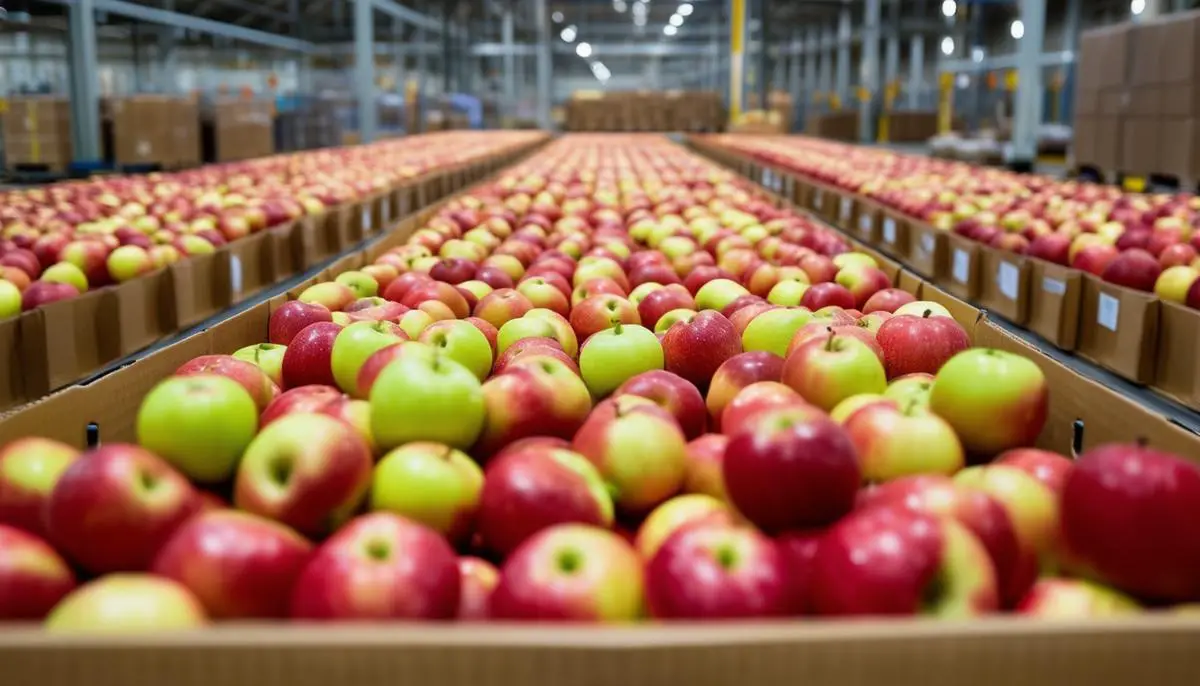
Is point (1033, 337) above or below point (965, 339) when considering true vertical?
below

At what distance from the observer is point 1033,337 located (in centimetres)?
449

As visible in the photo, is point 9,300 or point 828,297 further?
point 9,300

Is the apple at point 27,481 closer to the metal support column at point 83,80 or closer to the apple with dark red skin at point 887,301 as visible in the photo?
the apple with dark red skin at point 887,301

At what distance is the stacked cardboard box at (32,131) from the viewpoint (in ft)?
41.9

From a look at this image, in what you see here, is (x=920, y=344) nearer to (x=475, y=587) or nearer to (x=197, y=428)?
(x=475, y=587)

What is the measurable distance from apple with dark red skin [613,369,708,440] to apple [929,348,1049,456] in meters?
0.41

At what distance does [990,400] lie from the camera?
5.28ft

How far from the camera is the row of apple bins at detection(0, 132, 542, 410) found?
356 centimetres

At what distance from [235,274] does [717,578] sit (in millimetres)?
4470

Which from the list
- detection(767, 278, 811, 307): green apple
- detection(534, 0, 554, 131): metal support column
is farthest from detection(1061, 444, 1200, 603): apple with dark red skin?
detection(534, 0, 554, 131): metal support column

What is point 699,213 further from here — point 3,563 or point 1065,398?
point 3,563

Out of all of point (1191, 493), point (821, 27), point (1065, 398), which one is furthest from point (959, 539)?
point (821, 27)

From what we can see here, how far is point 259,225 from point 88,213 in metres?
0.90

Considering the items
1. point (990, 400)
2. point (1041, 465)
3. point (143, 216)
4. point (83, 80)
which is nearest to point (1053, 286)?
point (990, 400)
